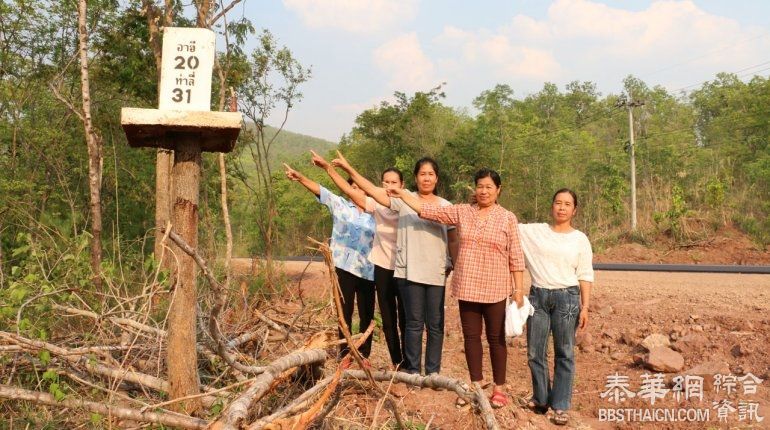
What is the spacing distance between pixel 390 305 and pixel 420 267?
1.54 feet

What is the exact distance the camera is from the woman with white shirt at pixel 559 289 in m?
3.73

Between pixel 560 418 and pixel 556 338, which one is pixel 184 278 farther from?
pixel 560 418

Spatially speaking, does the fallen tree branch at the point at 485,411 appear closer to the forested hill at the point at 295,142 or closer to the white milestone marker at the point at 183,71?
the white milestone marker at the point at 183,71

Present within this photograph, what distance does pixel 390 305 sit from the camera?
4.11 m

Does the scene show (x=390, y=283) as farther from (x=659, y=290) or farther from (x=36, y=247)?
(x=659, y=290)

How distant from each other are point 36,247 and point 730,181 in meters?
17.9

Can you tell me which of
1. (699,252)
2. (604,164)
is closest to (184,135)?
(699,252)

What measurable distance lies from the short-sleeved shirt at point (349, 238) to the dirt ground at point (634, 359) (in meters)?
0.27

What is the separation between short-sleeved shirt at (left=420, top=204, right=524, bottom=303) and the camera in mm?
3613

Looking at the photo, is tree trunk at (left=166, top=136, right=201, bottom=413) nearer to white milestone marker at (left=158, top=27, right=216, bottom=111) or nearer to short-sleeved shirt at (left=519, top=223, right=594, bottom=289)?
white milestone marker at (left=158, top=27, right=216, bottom=111)


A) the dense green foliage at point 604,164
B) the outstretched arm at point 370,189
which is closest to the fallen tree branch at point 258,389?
the outstretched arm at point 370,189

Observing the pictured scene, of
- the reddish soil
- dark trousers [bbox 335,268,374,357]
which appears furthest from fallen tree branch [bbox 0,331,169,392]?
the reddish soil

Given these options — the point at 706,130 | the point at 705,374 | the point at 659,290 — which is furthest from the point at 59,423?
the point at 706,130

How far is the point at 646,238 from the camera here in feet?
48.5
